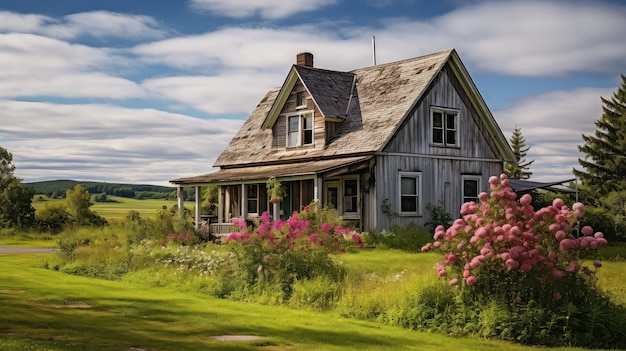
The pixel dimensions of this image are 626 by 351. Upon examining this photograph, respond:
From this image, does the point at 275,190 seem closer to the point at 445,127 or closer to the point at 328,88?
the point at 328,88

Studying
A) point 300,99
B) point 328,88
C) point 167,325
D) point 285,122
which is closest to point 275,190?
point 300,99

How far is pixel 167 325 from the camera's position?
1194 cm

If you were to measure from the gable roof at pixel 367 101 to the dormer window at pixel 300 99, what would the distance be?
544mm

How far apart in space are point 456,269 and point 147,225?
1615cm

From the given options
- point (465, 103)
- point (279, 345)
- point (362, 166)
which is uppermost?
point (465, 103)

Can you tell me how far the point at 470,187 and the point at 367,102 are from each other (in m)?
6.25

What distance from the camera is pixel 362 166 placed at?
2845 cm

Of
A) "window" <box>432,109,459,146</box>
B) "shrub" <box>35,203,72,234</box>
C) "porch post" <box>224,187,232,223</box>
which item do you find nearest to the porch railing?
"porch post" <box>224,187,232,223</box>

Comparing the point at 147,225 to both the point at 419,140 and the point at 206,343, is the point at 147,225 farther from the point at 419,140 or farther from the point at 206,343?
the point at 206,343

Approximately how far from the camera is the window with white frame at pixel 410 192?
Result: 3027 cm

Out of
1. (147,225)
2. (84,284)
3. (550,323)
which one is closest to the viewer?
(550,323)

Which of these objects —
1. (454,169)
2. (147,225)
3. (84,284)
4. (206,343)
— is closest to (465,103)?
(454,169)

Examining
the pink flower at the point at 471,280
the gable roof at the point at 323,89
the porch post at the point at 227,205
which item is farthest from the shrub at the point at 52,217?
the pink flower at the point at 471,280

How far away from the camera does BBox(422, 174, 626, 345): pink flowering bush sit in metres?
11.3
